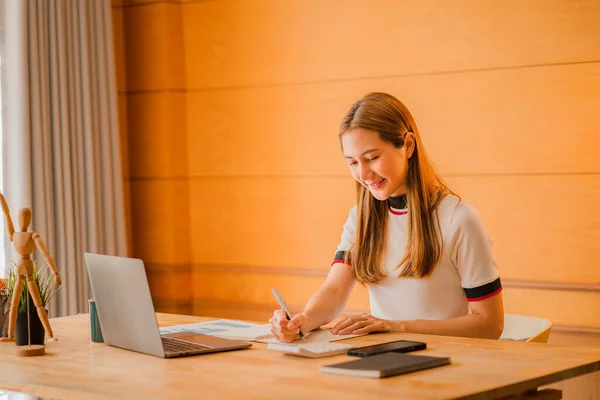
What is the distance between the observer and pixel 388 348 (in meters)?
2.43

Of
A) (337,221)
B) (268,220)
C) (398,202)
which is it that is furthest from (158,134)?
(398,202)

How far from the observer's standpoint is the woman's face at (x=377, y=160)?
3057 millimetres

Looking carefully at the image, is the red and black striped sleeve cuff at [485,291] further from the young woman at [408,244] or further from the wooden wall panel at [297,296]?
the wooden wall panel at [297,296]

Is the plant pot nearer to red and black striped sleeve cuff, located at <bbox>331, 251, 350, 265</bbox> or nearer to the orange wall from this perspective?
red and black striped sleeve cuff, located at <bbox>331, 251, 350, 265</bbox>

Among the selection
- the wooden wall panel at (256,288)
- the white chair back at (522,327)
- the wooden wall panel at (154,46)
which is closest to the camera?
the white chair back at (522,327)

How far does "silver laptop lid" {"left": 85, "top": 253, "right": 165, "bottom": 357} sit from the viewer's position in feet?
8.00

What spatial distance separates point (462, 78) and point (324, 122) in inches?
Answer: 32.0

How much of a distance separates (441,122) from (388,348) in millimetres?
2308

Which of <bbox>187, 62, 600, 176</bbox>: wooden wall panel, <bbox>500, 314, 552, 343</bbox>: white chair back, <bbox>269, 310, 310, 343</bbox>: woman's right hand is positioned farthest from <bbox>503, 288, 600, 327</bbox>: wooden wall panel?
<bbox>269, 310, 310, 343</bbox>: woman's right hand

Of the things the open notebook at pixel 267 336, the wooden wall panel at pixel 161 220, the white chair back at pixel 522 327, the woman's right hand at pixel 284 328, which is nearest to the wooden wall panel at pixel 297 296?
the wooden wall panel at pixel 161 220

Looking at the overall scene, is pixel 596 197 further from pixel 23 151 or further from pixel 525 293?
pixel 23 151

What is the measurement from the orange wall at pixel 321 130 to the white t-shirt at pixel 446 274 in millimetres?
1355

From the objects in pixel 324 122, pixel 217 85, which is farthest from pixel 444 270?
pixel 217 85

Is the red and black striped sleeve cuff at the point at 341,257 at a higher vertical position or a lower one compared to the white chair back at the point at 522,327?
higher
